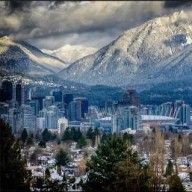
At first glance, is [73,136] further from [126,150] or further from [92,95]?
[92,95]

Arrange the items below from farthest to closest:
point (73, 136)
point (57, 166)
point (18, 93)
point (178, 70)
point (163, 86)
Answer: point (178, 70) < point (163, 86) < point (18, 93) < point (73, 136) < point (57, 166)

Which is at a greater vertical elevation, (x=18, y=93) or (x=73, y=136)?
(x=18, y=93)

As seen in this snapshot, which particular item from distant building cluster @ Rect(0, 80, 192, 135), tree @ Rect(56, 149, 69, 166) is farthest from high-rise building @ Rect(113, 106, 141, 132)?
tree @ Rect(56, 149, 69, 166)

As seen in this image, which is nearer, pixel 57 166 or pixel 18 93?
pixel 57 166

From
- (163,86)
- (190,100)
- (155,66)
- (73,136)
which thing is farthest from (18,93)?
(155,66)

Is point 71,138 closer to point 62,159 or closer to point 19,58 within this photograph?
point 62,159

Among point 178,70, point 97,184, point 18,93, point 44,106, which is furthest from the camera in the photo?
point 178,70

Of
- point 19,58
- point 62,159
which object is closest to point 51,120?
point 62,159
